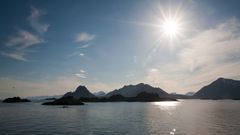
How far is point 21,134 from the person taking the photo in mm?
55969

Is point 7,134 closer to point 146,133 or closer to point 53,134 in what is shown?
point 53,134

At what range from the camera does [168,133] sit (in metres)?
57.4

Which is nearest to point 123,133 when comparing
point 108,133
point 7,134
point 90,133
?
point 108,133

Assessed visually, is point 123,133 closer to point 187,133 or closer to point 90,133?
point 90,133

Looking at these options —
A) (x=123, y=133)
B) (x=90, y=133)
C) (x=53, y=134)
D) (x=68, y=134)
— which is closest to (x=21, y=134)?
(x=53, y=134)

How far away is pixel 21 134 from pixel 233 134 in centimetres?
4905

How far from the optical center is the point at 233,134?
5662cm

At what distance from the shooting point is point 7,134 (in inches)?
2201

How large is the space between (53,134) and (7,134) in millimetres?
10616

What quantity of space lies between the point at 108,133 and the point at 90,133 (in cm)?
435

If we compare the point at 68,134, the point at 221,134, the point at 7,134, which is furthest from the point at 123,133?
the point at 7,134

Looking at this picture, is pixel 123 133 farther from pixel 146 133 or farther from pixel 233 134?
pixel 233 134

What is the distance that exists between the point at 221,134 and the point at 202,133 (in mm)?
4269

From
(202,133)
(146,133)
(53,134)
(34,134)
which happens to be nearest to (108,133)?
(146,133)
